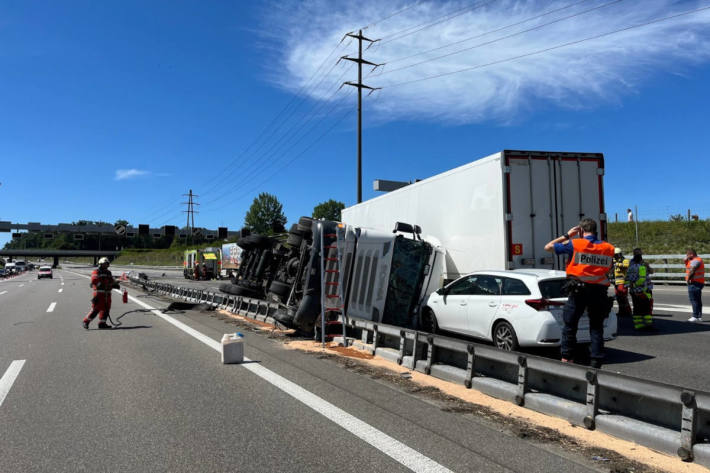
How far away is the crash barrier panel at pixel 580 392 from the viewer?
12.1 ft

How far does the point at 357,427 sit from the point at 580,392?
7.04 feet

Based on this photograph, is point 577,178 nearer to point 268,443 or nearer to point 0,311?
point 268,443

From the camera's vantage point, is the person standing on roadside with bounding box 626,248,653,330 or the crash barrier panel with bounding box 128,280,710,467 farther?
the person standing on roadside with bounding box 626,248,653,330

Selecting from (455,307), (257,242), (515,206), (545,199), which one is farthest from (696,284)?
(257,242)

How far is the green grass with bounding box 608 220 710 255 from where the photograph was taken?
1228 inches

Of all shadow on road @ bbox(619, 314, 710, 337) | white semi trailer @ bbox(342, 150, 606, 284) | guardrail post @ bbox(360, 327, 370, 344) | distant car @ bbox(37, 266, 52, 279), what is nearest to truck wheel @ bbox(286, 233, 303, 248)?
guardrail post @ bbox(360, 327, 370, 344)

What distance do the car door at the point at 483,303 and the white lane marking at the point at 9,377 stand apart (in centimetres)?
666

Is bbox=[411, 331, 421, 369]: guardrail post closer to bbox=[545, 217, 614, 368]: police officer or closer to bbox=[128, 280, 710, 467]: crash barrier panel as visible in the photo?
bbox=[128, 280, 710, 467]: crash barrier panel

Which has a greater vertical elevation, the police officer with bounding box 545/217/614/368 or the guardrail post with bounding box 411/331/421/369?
the police officer with bounding box 545/217/614/368

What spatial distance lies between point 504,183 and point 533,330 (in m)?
3.26

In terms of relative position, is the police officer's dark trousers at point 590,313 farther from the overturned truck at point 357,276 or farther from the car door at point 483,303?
the overturned truck at point 357,276

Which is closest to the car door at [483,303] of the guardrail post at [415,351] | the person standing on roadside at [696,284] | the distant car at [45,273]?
the guardrail post at [415,351]

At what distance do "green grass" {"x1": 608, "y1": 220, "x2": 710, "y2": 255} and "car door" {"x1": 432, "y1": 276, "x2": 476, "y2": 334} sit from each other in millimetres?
26630

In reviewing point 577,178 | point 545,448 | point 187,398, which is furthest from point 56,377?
point 577,178
